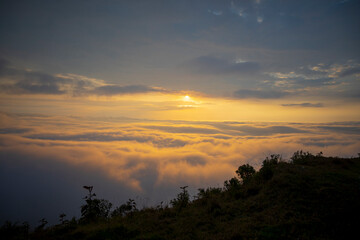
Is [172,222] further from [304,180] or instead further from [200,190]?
[304,180]

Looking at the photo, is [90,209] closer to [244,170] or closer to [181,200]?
[181,200]

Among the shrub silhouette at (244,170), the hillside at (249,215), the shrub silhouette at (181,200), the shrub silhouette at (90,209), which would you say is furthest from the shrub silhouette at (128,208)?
the shrub silhouette at (244,170)

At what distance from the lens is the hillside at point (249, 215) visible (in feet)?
31.1

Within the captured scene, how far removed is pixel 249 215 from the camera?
11.7 m

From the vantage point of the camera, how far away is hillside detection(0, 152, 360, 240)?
9.47 m

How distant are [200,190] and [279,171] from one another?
7565mm

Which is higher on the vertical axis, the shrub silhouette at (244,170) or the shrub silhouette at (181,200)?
the shrub silhouette at (244,170)

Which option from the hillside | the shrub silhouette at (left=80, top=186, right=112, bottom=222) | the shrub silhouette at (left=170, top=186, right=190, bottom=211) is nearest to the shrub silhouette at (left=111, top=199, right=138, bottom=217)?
the hillside

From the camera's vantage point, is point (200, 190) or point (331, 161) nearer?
point (200, 190)

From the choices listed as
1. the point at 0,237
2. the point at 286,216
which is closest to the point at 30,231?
the point at 0,237

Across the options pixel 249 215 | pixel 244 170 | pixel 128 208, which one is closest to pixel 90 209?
pixel 128 208

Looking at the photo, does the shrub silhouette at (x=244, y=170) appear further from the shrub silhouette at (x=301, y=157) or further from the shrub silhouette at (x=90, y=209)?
the shrub silhouette at (x=90, y=209)

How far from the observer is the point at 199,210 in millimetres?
13445

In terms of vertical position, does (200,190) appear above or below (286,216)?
below
